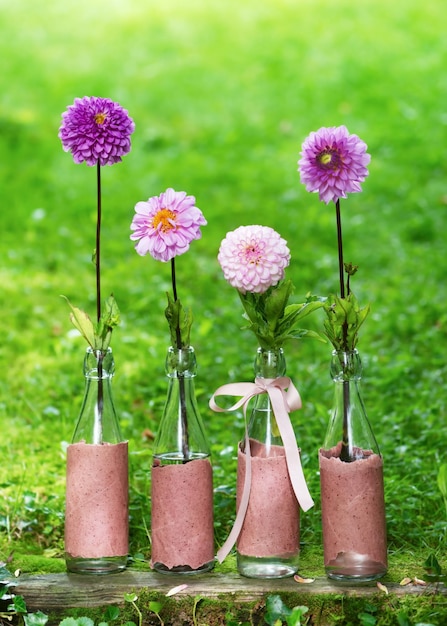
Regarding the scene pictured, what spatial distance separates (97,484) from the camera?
2230 millimetres

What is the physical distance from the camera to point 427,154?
704cm

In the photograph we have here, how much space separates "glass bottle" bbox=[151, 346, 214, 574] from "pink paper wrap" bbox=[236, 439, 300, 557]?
109mm

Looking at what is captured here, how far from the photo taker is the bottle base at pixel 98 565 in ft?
7.41

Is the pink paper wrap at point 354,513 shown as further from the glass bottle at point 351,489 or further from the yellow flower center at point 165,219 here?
the yellow flower center at point 165,219

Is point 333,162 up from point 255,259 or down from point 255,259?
up

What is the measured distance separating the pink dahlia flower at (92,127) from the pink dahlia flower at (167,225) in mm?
187

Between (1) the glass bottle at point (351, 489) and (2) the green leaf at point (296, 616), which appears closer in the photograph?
(2) the green leaf at point (296, 616)

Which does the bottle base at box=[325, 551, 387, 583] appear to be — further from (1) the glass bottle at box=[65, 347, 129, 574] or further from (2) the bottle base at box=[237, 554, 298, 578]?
(1) the glass bottle at box=[65, 347, 129, 574]

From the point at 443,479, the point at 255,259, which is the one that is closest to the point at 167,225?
the point at 255,259

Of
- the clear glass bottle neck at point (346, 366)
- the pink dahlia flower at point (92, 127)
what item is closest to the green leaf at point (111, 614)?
the clear glass bottle neck at point (346, 366)

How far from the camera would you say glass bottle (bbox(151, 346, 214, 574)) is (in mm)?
2189

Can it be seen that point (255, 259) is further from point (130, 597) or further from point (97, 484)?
point (130, 597)

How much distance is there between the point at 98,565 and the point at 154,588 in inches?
6.9

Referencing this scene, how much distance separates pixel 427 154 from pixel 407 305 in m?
2.37
